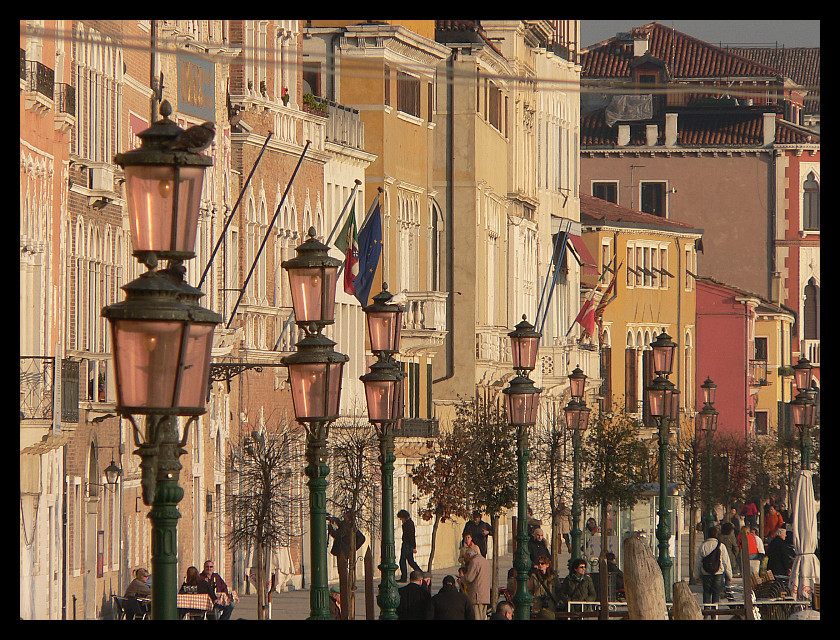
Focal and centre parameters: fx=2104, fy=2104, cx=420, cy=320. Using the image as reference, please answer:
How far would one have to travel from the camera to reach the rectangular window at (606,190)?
8931 centimetres

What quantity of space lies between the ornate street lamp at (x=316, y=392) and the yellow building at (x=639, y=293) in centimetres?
5774

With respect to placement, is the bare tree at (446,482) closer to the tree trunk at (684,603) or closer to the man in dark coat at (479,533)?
the man in dark coat at (479,533)

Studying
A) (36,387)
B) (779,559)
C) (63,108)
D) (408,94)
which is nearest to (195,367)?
(36,387)

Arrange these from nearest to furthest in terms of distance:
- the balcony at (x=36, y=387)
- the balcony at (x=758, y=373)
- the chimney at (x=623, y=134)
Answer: the balcony at (x=36, y=387) < the chimney at (x=623, y=134) < the balcony at (x=758, y=373)

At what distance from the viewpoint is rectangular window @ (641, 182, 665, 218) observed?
3514 inches

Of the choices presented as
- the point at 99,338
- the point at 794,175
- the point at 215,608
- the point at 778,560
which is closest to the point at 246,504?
the point at 99,338

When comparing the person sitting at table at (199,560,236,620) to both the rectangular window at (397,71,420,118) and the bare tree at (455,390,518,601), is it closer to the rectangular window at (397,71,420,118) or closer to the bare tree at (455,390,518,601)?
the bare tree at (455,390,518,601)

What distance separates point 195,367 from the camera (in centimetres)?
945

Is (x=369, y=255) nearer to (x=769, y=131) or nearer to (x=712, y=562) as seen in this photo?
(x=712, y=562)

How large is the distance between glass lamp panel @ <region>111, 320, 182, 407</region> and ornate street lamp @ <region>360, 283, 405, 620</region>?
10.0 metres

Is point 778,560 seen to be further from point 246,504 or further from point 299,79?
point 299,79

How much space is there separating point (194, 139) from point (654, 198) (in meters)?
80.6

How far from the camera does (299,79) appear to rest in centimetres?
4259

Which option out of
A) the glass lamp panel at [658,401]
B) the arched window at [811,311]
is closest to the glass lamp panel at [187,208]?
the glass lamp panel at [658,401]
